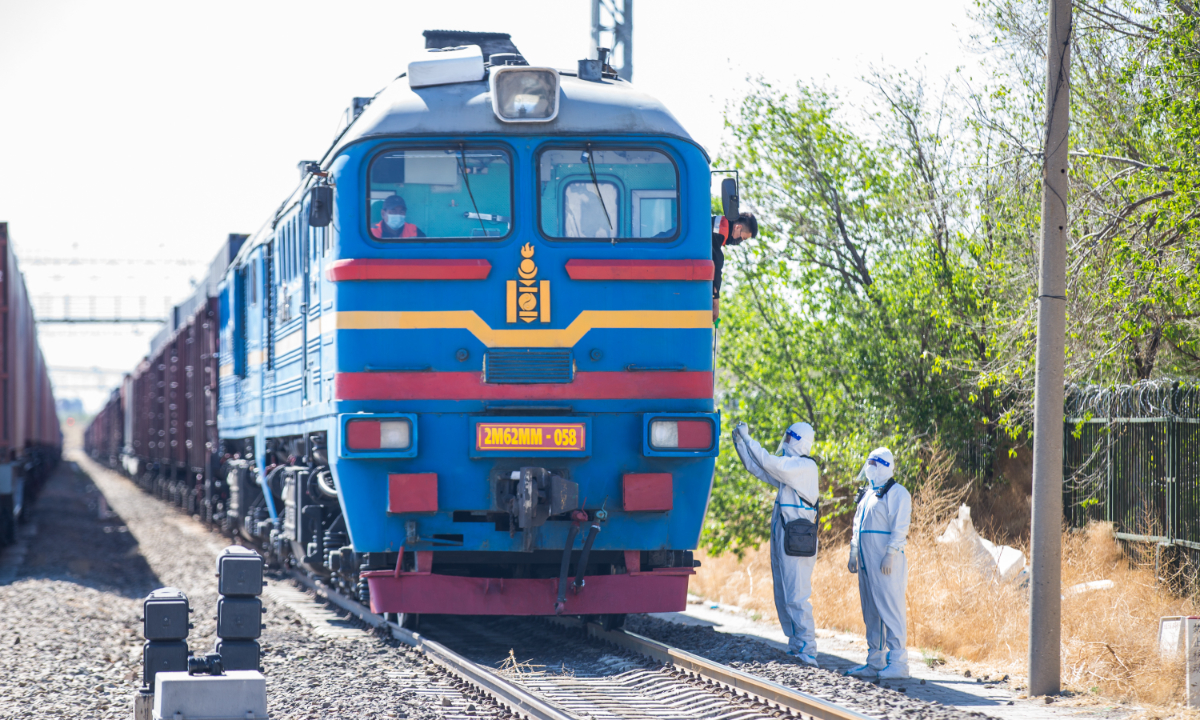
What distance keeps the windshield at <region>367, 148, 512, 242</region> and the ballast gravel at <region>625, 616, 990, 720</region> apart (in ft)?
10.3

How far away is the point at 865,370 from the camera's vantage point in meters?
13.6

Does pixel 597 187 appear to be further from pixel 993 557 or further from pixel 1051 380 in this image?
pixel 993 557

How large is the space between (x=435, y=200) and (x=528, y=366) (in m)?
1.24

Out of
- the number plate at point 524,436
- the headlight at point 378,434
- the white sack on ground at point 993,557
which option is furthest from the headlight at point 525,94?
the white sack on ground at point 993,557

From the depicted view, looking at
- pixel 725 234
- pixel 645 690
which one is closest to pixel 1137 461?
pixel 725 234

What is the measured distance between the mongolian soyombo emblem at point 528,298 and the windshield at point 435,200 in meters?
0.34

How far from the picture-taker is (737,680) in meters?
6.86

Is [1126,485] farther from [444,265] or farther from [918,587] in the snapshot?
[444,265]

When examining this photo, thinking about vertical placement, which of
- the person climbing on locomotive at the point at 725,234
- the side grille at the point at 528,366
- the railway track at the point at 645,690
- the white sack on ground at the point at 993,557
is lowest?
the railway track at the point at 645,690

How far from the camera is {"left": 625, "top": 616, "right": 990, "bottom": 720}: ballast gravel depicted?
625 cm

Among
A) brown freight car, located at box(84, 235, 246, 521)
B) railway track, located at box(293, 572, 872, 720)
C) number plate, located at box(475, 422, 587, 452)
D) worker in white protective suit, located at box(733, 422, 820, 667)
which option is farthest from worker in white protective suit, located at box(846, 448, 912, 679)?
brown freight car, located at box(84, 235, 246, 521)

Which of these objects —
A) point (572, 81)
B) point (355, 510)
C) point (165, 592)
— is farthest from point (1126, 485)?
point (165, 592)

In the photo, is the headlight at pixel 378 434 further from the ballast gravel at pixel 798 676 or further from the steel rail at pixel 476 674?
the ballast gravel at pixel 798 676

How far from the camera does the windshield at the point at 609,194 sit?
320 inches
